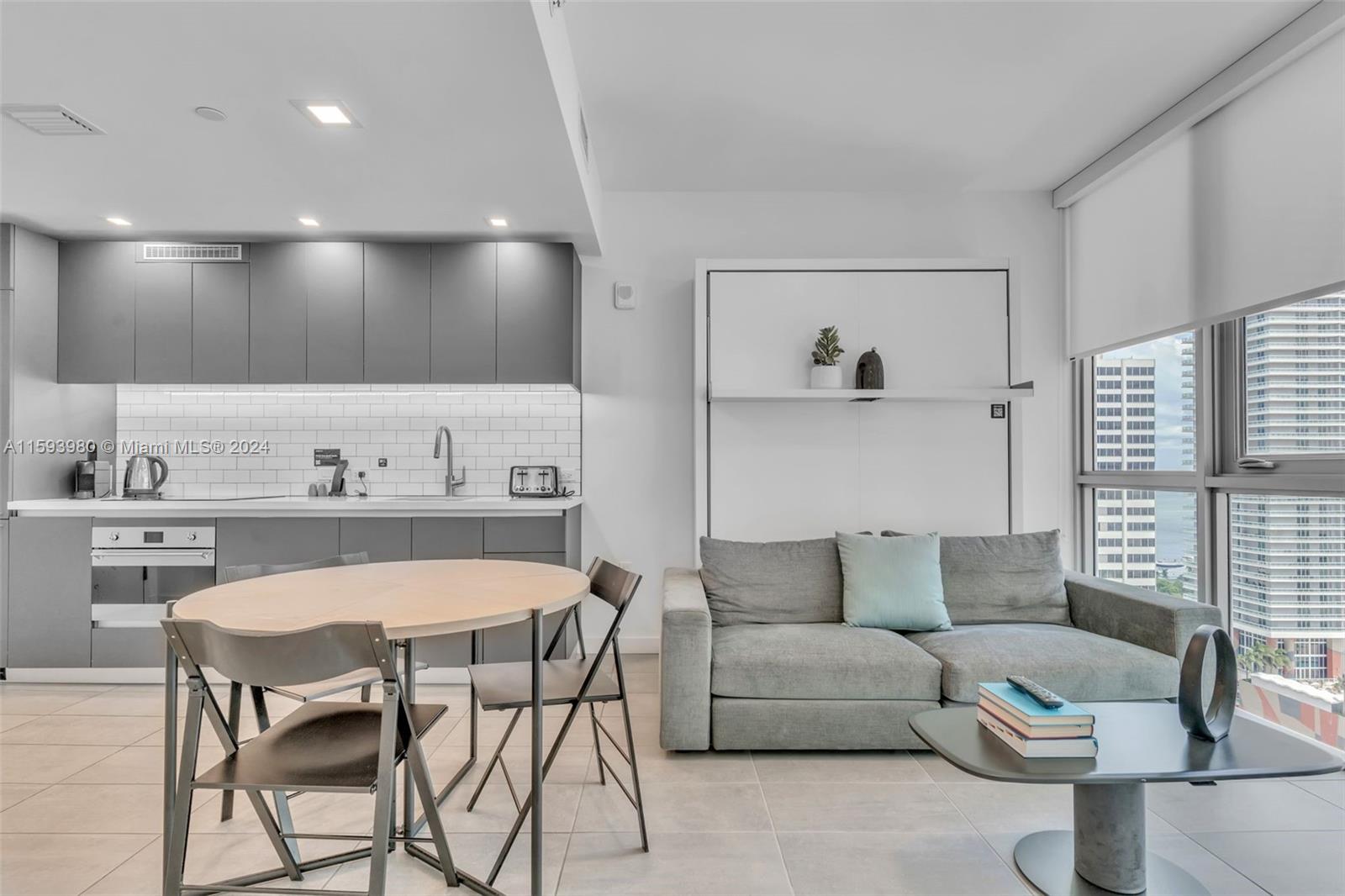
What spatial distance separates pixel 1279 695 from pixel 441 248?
4.76 m

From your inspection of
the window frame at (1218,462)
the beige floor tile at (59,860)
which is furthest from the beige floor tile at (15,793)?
the window frame at (1218,462)

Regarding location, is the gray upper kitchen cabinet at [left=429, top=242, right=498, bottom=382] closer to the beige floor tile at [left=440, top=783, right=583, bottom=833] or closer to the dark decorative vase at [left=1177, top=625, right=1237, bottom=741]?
the beige floor tile at [left=440, top=783, right=583, bottom=833]

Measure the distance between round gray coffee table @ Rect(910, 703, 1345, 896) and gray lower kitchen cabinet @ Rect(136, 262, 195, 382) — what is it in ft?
14.6

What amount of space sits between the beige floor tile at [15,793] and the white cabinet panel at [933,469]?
392 cm

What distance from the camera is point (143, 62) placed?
92.6 inches

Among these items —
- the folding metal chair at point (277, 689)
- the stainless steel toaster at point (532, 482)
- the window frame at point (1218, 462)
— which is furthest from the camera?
the stainless steel toaster at point (532, 482)

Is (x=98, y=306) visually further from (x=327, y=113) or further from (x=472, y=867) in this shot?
(x=472, y=867)

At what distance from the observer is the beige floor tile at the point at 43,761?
2.81 meters

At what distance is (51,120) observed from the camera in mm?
2744

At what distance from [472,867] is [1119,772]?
1819mm

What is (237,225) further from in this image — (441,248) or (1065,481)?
(1065,481)

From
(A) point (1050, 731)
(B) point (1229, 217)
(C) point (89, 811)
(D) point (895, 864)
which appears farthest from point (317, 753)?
(B) point (1229, 217)

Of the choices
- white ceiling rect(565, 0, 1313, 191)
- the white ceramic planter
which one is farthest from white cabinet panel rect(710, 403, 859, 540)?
white ceiling rect(565, 0, 1313, 191)

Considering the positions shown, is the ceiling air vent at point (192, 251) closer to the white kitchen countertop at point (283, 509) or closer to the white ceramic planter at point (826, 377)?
the white kitchen countertop at point (283, 509)
